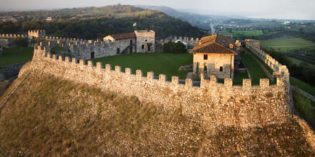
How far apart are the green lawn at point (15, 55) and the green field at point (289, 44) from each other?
4941cm

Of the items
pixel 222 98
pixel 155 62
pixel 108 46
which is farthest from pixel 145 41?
pixel 222 98

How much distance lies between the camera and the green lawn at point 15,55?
55653 mm

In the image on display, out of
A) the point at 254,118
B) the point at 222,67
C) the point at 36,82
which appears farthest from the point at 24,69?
the point at 254,118

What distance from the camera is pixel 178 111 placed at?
95.0 feet

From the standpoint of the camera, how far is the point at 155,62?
46750 millimetres

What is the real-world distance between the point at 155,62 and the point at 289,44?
207 ft

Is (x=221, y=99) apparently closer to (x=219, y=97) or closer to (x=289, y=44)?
(x=219, y=97)

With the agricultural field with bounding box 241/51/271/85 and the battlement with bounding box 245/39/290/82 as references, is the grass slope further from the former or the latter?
the agricultural field with bounding box 241/51/271/85

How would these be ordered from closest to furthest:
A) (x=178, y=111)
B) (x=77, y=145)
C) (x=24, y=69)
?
(x=178, y=111) → (x=77, y=145) → (x=24, y=69)

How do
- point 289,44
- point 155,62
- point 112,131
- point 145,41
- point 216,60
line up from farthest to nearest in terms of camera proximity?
point 289,44 < point 145,41 < point 155,62 < point 216,60 < point 112,131

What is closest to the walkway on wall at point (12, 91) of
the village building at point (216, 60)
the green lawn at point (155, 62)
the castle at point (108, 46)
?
the castle at point (108, 46)

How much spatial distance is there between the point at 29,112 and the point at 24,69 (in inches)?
433

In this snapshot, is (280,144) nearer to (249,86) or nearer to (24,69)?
(249,86)

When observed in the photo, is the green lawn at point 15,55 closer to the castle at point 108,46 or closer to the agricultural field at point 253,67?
the castle at point 108,46
